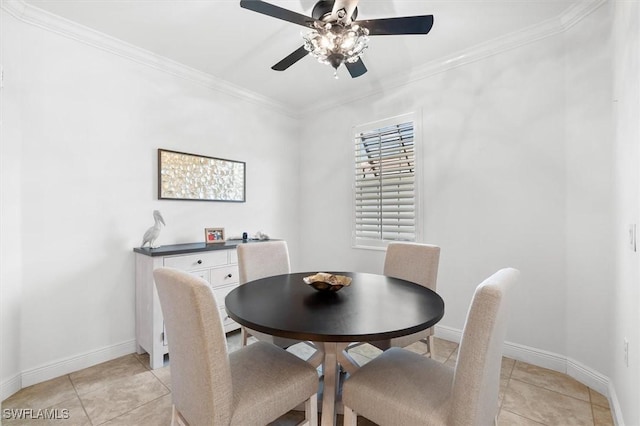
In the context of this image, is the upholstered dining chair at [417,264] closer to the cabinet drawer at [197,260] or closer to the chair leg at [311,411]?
the chair leg at [311,411]

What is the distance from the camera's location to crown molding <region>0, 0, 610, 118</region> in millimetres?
2090

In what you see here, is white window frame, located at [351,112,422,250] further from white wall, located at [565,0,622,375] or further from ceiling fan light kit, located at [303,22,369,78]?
ceiling fan light kit, located at [303,22,369,78]

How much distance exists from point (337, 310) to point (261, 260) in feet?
3.79

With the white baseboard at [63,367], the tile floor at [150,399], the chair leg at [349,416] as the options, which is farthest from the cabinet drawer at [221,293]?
the chair leg at [349,416]

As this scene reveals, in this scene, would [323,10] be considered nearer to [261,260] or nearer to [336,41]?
[336,41]

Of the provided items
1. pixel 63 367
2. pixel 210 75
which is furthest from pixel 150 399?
pixel 210 75

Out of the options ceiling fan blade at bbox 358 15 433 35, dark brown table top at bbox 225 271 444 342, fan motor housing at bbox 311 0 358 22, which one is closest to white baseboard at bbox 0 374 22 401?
dark brown table top at bbox 225 271 444 342

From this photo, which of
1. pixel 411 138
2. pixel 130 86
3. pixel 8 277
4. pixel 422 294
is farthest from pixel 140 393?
pixel 411 138

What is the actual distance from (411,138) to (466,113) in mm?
568

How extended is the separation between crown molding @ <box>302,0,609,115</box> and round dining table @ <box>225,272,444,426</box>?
2.23m

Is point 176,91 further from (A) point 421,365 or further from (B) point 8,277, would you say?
(A) point 421,365

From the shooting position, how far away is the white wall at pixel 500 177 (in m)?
2.28

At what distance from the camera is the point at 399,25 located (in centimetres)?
161

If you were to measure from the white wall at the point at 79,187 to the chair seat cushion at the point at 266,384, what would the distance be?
1.72 meters
